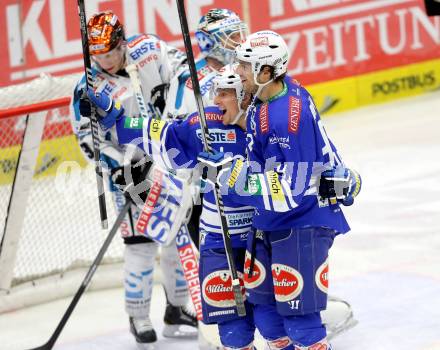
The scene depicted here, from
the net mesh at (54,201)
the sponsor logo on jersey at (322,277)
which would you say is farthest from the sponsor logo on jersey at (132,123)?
the net mesh at (54,201)

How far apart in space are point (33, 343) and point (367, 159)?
367 centimetres

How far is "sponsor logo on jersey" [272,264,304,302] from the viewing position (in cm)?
354

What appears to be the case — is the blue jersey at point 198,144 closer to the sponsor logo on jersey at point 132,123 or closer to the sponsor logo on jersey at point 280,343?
the sponsor logo on jersey at point 132,123

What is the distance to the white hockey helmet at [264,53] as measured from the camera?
3.47 m

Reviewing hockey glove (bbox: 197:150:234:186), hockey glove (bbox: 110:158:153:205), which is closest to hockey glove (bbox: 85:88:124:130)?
hockey glove (bbox: 197:150:234:186)

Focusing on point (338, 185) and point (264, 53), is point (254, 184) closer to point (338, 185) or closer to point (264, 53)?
point (338, 185)

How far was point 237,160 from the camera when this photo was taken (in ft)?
11.3

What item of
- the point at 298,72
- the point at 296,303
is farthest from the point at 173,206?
the point at 298,72

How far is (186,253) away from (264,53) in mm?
1445

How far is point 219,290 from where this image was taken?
380 centimetres

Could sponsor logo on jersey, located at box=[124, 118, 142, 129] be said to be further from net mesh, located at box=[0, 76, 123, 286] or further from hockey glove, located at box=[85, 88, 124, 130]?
net mesh, located at box=[0, 76, 123, 286]

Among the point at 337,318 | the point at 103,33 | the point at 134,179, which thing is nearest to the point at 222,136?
the point at 103,33

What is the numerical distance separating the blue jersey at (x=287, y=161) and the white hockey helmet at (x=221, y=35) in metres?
0.97

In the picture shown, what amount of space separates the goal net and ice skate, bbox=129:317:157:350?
824 mm
